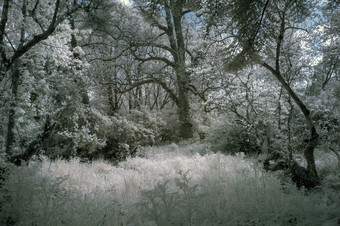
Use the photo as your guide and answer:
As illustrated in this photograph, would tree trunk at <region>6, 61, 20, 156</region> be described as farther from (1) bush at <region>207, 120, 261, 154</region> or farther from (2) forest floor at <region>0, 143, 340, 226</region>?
(1) bush at <region>207, 120, 261, 154</region>

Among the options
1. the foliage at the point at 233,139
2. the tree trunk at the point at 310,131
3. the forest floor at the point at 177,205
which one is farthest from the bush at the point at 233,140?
the forest floor at the point at 177,205

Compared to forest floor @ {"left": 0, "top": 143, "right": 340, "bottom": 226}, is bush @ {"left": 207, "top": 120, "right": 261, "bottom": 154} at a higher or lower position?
higher

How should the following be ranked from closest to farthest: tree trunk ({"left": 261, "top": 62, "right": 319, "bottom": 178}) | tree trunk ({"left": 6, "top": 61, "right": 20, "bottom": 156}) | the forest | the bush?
the forest, tree trunk ({"left": 261, "top": 62, "right": 319, "bottom": 178}), tree trunk ({"left": 6, "top": 61, "right": 20, "bottom": 156}), the bush

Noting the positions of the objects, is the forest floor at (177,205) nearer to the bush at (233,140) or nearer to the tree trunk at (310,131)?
the tree trunk at (310,131)

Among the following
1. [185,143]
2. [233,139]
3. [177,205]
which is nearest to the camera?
[177,205]

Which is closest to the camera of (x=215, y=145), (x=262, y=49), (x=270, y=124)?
(x=262, y=49)

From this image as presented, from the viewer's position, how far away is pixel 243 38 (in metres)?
3.67

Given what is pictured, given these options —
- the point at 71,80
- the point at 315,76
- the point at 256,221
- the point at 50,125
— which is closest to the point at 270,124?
the point at 256,221

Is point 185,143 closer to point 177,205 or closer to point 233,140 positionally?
point 233,140

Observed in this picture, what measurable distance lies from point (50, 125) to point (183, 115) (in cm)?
853

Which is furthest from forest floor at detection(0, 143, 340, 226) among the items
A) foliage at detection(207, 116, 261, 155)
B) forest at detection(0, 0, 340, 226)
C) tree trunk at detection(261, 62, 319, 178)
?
foliage at detection(207, 116, 261, 155)

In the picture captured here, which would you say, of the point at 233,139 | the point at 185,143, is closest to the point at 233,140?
the point at 233,139

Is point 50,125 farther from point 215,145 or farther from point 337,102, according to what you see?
point 337,102

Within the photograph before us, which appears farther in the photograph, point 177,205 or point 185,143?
point 185,143
